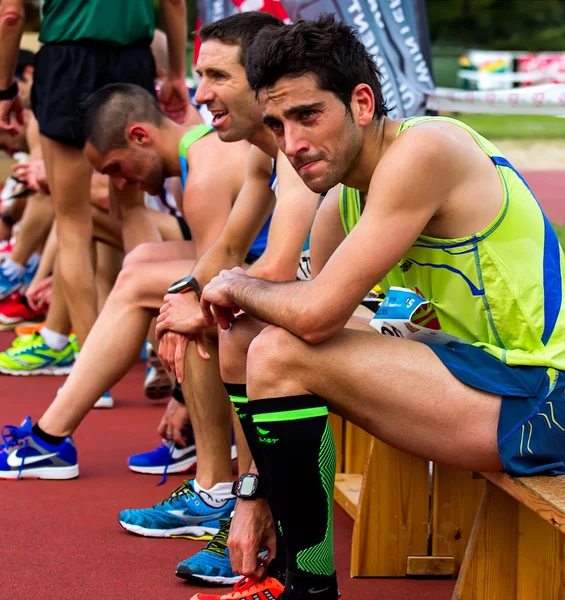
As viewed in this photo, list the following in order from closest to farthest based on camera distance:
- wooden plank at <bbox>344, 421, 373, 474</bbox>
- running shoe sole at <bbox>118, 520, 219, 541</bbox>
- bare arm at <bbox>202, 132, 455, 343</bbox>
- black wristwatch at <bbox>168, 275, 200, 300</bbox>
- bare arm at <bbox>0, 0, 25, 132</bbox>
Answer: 1. bare arm at <bbox>202, 132, 455, 343</bbox>
2. black wristwatch at <bbox>168, 275, 200, 300</bbox>
3. running shoe sole at <bbox>118, 520, 219, 541</bbox>
4. wooden plank at <bbox>344, 421, 373, 474</bbox>
5. bare arm at <bbox>0, 0, 25, 132</bbox>

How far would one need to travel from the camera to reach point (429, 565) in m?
3.28

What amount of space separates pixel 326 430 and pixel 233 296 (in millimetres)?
485

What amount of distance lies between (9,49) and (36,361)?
74.4 inches

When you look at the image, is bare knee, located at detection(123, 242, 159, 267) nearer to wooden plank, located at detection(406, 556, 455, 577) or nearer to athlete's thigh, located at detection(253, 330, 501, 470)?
wooden plank, located at detection(406, 556, 455, 577)

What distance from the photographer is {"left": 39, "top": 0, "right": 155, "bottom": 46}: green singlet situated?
17.3 feet

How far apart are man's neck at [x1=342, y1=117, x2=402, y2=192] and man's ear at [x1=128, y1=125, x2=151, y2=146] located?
1711 mm

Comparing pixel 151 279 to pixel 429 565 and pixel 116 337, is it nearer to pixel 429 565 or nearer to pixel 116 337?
pixel 116 337

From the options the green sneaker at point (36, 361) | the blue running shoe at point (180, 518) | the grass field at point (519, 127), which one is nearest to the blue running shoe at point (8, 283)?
the green sneaker at point (36, 361)

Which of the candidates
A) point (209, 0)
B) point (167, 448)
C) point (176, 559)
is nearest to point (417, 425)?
point (176, 559)

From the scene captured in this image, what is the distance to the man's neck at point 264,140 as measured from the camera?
3.66 metres

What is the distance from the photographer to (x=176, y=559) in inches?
134

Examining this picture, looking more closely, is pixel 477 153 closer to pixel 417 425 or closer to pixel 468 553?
pixel 417 425

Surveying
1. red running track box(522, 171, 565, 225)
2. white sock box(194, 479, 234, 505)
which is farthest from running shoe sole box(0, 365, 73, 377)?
red running track box(522, 171, 565, 225)

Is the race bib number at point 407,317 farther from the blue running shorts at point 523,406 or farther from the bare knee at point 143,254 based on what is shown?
the bare knee at point 143,254
